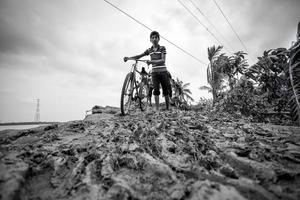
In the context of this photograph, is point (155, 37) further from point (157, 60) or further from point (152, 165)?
point (152, 165)

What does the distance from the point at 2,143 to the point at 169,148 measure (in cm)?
226

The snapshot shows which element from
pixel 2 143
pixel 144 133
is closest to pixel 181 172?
pixel 144 133

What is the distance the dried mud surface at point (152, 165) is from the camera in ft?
3.85

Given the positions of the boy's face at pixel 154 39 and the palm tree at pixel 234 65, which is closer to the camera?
the boy's face at pixel 154 39

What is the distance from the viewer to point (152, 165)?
60.3 inches

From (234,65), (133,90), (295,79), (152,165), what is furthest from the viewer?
(234,65)

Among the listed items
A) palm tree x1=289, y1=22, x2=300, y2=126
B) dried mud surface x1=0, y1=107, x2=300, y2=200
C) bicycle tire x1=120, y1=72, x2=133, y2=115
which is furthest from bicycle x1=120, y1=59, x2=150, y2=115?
palm tree x1=289, y1=22, x2=300, y2=126

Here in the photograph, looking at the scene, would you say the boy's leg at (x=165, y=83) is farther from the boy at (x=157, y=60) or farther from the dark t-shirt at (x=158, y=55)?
the dark t-shirt at (x=158, y=55)

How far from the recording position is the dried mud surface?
1.17 metres

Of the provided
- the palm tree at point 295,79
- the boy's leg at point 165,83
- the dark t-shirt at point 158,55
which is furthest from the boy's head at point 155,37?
the palm tree at point 295,79

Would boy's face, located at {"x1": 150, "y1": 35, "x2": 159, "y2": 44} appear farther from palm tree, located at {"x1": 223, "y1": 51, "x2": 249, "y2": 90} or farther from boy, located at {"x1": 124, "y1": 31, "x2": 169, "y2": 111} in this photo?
palm tree, located at {"x1": 223, "y1": 51, "x2": 249, "y2": 90}

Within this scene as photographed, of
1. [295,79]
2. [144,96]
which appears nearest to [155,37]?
[144,96]

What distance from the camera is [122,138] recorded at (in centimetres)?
221

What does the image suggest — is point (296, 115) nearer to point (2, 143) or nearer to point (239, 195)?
point (239, 195)
